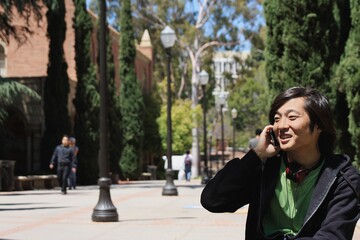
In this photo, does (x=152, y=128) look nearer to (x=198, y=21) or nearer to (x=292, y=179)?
(x=198, y=21)

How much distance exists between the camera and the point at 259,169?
265cm

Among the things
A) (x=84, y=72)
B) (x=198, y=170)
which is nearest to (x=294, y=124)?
(x=84, y=72)

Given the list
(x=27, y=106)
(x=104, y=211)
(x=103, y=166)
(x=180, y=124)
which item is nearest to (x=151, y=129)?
(x=180, y=124)

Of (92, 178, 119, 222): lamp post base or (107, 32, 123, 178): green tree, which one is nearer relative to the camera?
(92, 178, 119, 222): lamp post base

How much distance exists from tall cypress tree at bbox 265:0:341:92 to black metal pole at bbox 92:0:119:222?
7.92 metres

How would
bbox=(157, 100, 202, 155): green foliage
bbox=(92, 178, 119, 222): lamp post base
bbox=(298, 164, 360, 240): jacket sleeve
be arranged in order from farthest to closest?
bbox=(157, 100, 202, 155): green foliage, bbox=(92, 178, 119, 222): lamp post base, bbox=(298, 164, 360, 240): jacket sleeve

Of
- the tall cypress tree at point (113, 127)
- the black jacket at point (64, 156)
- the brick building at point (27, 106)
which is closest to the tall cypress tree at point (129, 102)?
the brick building at point (27, 106)

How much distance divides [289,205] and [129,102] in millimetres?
38464

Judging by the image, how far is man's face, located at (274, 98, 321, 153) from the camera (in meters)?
2.57

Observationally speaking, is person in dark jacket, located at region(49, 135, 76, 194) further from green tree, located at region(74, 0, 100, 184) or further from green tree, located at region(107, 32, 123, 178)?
green tree, located at region(107, 32, 123, 178)

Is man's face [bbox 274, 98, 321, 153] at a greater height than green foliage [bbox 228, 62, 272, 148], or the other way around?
A: green foliage [bbox 228, 62, 272, 148]

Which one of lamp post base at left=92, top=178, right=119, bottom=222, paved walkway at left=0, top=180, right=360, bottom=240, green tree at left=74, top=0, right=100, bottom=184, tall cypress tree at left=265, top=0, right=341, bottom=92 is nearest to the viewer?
paved walkway at left=0, top=180, right=360, bottom=240

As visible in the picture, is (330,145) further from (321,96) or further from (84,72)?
(84,72)

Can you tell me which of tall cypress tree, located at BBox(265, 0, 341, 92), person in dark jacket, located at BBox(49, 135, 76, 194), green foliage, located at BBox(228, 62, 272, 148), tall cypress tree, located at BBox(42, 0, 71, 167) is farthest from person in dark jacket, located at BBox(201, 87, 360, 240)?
green foliage, located at BBox(228, 62, 272, 148)
